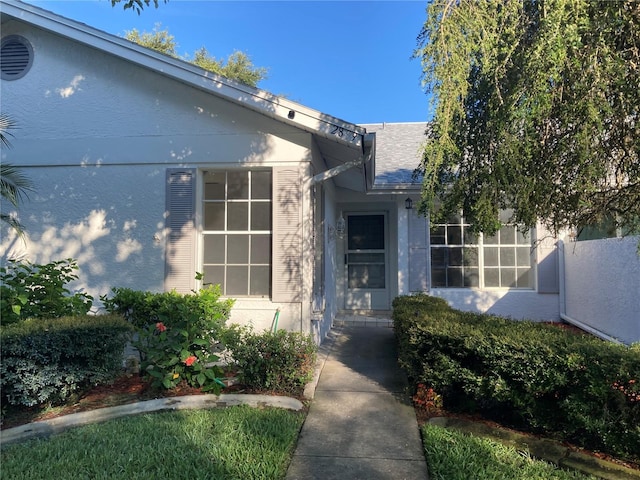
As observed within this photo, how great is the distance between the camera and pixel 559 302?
948cm

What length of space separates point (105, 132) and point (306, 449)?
5.84 metres

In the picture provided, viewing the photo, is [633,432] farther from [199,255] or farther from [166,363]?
[199,255]

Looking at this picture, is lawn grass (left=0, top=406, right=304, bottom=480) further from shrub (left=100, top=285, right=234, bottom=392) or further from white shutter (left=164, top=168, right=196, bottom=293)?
white shutter (left=164, top=168, right=196, bottom=293)

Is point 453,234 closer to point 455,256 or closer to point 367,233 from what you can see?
point 455,256

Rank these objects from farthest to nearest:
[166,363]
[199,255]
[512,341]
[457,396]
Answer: [199,255]
[166,363]
[457,396]
[512,341]

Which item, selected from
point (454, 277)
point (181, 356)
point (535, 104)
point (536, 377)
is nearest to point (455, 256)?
point (454, 277)

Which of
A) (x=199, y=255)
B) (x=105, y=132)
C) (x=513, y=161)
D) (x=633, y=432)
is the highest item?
(x=105, y=132)

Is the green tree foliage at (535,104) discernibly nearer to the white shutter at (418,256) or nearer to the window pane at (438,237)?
the white shutter at (418,256)

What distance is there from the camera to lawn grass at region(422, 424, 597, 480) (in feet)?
10.4

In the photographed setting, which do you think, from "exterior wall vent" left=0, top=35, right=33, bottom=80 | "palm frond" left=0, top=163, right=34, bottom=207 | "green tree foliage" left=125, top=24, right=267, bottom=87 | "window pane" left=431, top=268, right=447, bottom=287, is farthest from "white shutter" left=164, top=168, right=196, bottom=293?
"green tree foliage" left=125, top=24, right=267, bottom=87

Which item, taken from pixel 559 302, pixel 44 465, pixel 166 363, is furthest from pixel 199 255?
pixel 559 302

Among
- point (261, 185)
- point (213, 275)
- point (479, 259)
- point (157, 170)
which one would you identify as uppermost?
point (157, 170)

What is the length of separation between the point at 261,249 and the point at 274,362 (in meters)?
2.22

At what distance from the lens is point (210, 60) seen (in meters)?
23.0
